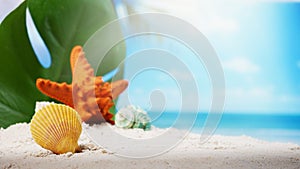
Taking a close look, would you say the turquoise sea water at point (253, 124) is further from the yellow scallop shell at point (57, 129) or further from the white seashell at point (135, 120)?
the yellow scallop shell at point (57, 129)

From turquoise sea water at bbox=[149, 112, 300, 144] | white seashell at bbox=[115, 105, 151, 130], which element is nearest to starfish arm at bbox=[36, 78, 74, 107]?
white seashell at bbox=[115, 105, 151, 130]

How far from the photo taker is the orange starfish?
1.31 m

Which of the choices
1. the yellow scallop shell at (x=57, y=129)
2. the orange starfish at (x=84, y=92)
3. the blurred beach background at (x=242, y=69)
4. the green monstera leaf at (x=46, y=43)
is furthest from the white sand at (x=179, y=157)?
the green monstera leaf at (x=46, y=43)

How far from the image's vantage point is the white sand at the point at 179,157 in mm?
821

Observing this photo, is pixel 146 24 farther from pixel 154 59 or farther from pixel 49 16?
pixel 49 16

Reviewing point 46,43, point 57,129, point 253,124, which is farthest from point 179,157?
point 46,43

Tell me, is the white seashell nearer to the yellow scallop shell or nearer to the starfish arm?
the starfish arm

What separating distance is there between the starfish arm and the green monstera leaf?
245 millimetres

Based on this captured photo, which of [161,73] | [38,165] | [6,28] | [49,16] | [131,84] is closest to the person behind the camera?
[38,165]

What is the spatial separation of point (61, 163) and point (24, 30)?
33.4 inches

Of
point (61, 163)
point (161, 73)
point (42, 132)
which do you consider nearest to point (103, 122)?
point (161, 73)

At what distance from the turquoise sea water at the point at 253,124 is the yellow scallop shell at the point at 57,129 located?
0.98ft

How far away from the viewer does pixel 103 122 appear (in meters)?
1.33

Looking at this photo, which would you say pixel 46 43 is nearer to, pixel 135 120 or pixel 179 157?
pixel 135 120
